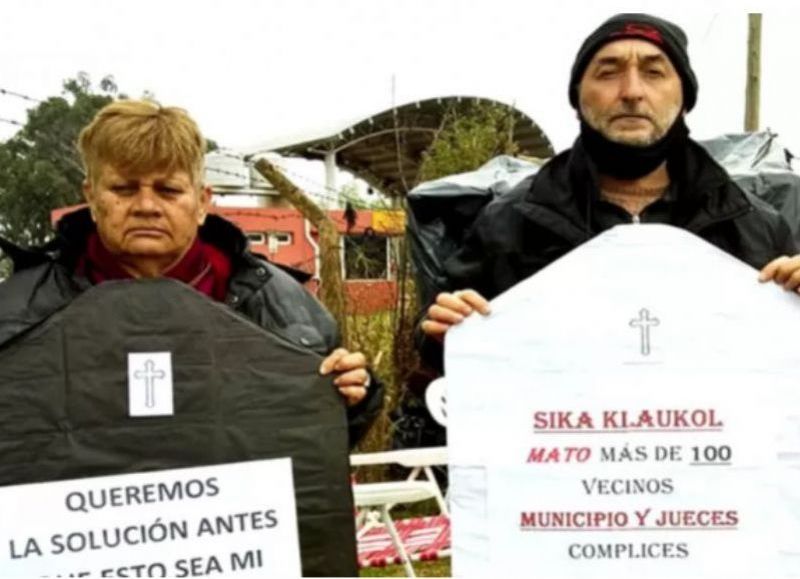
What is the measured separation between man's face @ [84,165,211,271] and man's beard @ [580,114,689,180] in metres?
0.96

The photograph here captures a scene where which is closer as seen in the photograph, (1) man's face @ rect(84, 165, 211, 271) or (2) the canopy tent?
(1) man's face @ rect(84, 165, 211, 271)

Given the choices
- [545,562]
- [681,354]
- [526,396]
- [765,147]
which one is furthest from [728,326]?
[765,147]

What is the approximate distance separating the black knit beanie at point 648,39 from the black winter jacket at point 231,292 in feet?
2.90

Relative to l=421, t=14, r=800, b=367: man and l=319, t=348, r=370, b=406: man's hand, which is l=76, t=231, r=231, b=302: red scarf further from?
l=421, t=14, r=800, b=367: man

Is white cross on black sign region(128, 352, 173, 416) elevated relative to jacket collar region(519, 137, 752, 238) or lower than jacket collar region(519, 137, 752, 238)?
lower

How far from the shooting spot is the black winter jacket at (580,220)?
2.57 metres

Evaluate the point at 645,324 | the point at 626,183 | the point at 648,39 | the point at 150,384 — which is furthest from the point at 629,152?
the point at 150,384

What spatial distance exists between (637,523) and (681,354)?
0.38m

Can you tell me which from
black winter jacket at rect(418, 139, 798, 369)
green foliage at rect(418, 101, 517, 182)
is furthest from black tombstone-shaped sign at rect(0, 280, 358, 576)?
green foliage at rect(418, 101, 517, 182)

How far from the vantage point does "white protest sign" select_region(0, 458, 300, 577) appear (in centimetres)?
233

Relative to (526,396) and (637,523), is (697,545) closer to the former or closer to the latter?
(637,523)

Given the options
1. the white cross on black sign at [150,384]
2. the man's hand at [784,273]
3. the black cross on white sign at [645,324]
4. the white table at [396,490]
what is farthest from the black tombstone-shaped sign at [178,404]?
the white table at [396,490]

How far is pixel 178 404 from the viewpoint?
2.40 metres

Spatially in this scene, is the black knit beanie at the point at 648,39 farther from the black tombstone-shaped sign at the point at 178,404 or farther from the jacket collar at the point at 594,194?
the black tombstone-shaped sign at the point at 178,404
